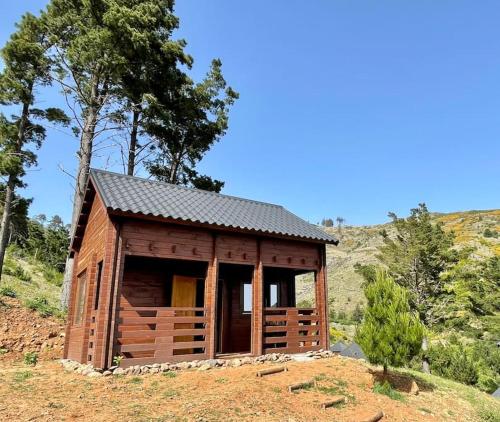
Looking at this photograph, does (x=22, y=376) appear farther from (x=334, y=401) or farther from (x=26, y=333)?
(x=334, y=401)

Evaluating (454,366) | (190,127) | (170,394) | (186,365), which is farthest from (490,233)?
(170,394)

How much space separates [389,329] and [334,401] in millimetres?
Answer: 2307

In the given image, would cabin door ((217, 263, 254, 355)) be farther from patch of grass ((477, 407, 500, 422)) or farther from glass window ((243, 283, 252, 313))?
patch of grass ((477, 407, 500, 422))

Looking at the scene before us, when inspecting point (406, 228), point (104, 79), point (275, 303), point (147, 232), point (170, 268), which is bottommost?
point (275, 303)

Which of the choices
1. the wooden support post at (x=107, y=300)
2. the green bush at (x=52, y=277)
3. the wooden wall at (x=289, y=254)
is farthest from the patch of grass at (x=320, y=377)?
the green bush at (x=52, y=277)

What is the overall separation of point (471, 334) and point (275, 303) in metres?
27.7

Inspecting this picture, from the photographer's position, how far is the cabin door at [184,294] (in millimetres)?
11352

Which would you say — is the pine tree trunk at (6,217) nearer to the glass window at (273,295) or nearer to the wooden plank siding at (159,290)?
the wooden plank siding at (159,290)

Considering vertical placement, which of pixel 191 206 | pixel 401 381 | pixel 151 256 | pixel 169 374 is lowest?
pixel 401 381

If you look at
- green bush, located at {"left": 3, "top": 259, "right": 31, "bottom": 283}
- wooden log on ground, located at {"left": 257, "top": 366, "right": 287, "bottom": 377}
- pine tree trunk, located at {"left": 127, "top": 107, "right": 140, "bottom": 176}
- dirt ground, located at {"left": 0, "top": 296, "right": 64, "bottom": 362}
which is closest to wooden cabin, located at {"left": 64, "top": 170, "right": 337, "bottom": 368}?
wooden log on ground, located at {"left": 257, "top": 366, "right": 287, "bottom": 377}

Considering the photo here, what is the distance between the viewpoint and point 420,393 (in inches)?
387

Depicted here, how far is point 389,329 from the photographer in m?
8.87

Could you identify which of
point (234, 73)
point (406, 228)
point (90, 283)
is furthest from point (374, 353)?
point (406, 228)

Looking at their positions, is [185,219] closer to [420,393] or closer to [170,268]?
[170,268]
